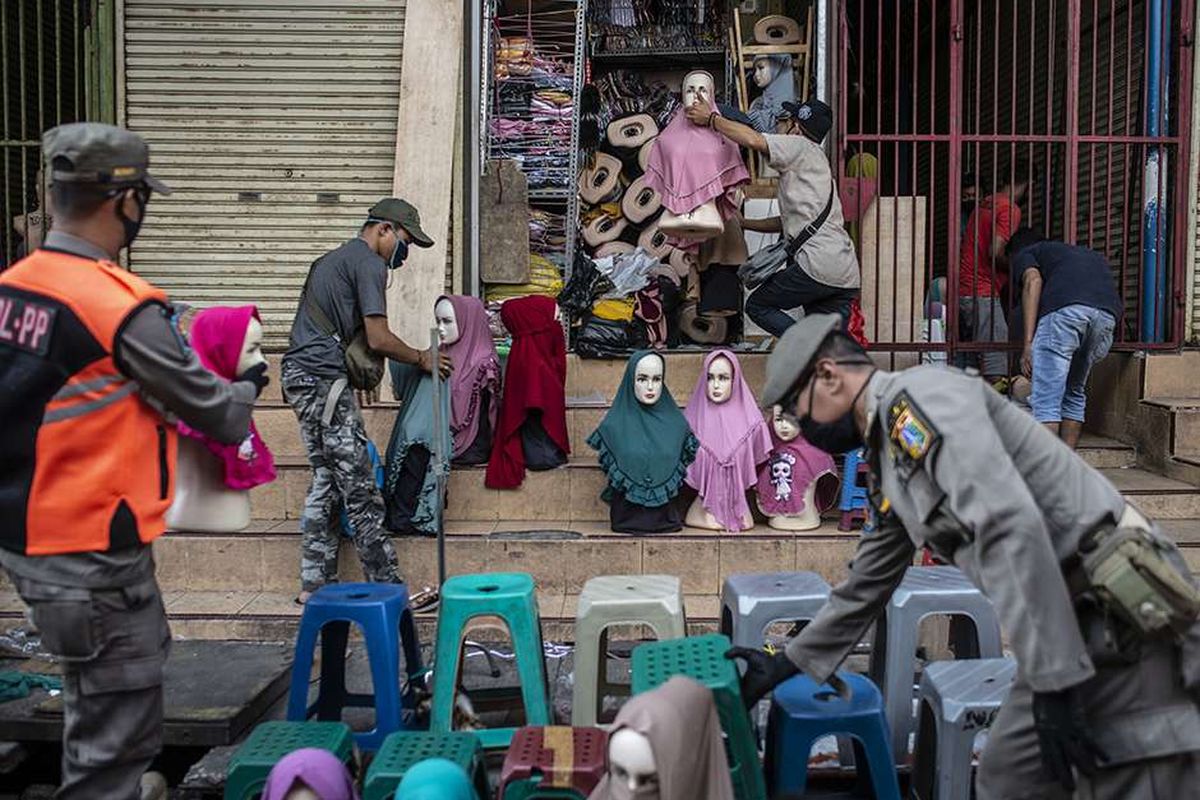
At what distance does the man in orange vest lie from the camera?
3.10 meters

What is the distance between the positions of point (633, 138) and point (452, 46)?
2007mm

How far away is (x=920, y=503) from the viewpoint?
2.83 metres

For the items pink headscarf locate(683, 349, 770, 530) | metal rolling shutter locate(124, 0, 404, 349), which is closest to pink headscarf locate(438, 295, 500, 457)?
pink headscarf locate(683, 349, 770, 530)

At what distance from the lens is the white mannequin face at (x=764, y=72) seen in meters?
9.47

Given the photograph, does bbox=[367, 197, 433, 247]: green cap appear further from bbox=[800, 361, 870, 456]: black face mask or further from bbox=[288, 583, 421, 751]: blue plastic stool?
bbox=[800, 361, 870, 456]: black face mask

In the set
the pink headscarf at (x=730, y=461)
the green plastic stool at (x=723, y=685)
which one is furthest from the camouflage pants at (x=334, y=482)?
the green plastic stool at (x=723, y=685)

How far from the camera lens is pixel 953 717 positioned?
366cm

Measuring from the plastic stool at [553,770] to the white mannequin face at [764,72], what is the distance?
708cm

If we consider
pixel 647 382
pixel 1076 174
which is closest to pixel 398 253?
pixel 647 382

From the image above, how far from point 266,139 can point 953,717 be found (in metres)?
6.85

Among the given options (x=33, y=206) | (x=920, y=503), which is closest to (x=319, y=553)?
(x=920, y=503)

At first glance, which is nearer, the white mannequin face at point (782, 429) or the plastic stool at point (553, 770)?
the plastic stool at point (553, 770)

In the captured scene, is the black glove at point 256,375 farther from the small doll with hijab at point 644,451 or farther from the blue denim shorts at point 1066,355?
the blue denim shorts at point 1066,355

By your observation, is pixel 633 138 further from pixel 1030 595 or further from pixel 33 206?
pixel 1030 595
